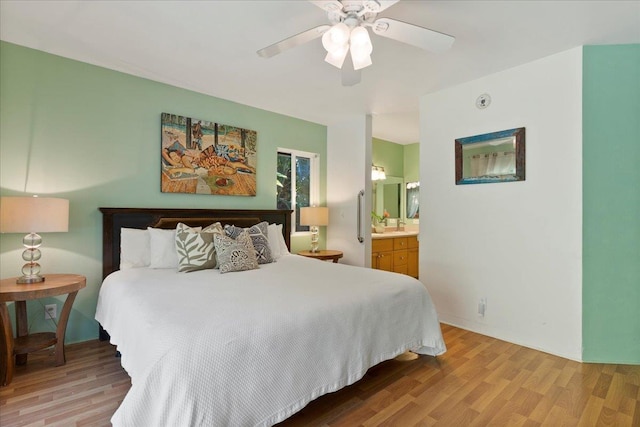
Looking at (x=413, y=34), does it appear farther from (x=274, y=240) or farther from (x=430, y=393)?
(x=274, y=240)

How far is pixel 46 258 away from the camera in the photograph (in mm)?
2605

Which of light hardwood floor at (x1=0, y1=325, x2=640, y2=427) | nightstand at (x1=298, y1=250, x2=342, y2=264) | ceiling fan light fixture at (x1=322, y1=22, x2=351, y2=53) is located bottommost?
light hardwood floor at (x1=0, y1=325, x2=640, y2=427)

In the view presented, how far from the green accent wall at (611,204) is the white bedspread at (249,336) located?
132 centimetres

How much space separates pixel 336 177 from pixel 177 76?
2390 millimetres

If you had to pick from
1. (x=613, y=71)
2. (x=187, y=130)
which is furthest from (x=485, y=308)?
(x=187, y=130)

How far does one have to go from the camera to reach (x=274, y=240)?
3.45 metres

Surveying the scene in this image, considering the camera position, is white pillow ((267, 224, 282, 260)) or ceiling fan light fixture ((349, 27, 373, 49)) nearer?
ceiling fan light fixture ((349, 27, 373, 49))

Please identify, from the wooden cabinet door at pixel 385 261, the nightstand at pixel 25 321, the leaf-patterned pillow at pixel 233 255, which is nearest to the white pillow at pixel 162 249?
the leaf-patterned pillow at pixel 233 255

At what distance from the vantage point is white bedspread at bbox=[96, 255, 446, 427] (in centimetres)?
124

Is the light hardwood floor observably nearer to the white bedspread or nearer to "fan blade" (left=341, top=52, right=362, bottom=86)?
the white bedspread

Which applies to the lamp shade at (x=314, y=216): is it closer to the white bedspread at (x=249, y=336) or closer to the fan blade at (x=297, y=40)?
the white bedspread at (x=249, y=336)

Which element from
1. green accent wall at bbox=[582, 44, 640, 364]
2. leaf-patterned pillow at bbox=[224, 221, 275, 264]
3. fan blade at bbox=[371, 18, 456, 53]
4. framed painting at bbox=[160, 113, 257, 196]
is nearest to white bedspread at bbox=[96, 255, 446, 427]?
leaf-patterned pillow at bbox=[224, 221, 275, 264]

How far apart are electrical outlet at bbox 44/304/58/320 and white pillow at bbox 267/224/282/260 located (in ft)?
6.17

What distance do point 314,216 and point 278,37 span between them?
2.33 meters
